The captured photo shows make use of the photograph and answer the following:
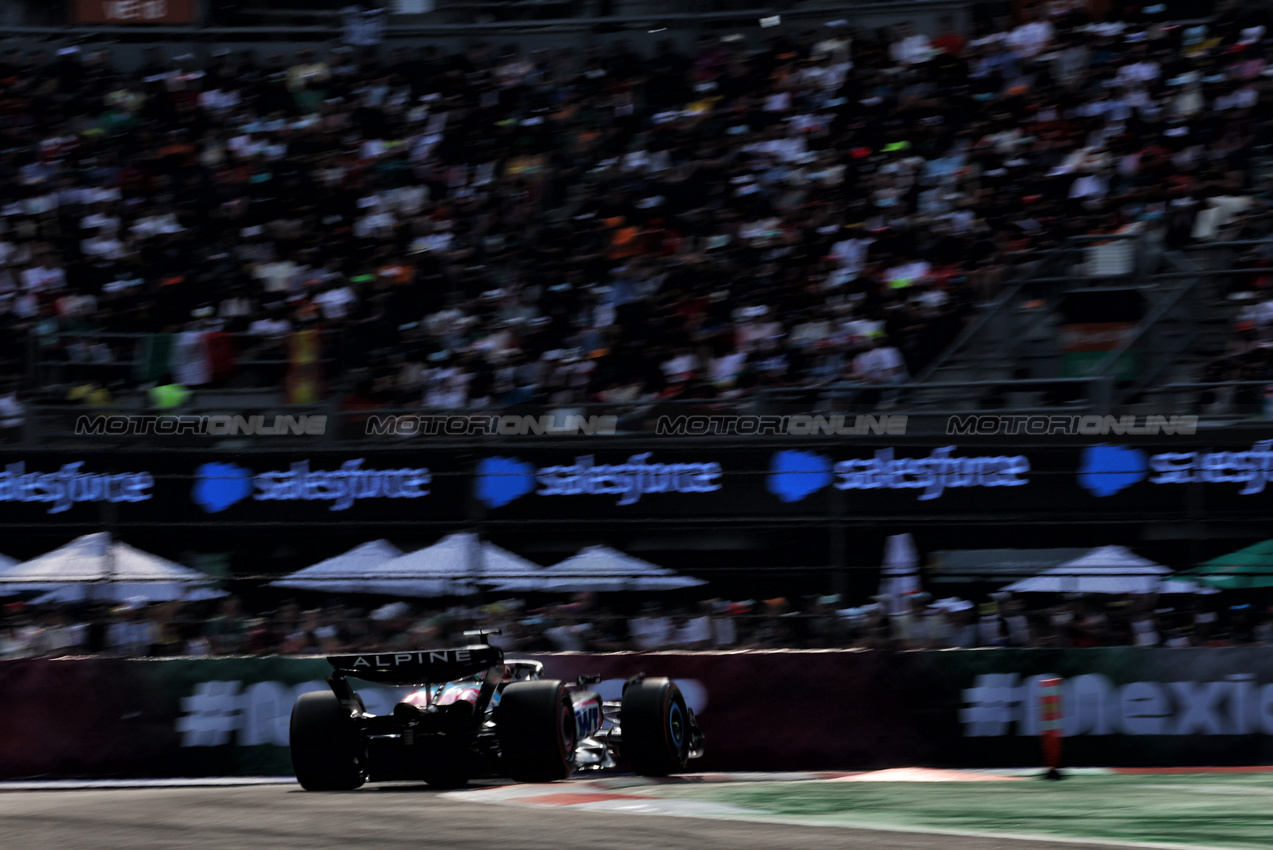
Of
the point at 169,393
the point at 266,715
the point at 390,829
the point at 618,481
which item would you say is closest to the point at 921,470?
the point at 618,481

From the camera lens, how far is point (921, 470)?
54.5 feet

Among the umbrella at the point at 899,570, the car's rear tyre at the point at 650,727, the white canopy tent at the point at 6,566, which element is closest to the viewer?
the car's rear tyre at the point at 650,727

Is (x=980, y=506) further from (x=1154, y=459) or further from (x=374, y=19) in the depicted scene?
(x=374, y=19)

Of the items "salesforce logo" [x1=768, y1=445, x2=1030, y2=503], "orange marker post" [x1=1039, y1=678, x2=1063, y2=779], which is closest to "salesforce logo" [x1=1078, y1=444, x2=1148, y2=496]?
"salesforce logo" [x1=768, y1=445, x2=1030, y2=503]

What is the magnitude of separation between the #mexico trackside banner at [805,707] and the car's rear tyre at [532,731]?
2.43 m

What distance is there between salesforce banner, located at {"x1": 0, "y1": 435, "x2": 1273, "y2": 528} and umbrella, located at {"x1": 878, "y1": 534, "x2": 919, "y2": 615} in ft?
1.32

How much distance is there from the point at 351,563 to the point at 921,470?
559 centimetres

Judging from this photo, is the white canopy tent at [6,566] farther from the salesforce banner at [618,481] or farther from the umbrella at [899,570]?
the umbrella at [899,570]

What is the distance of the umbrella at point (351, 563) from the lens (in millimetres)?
14172

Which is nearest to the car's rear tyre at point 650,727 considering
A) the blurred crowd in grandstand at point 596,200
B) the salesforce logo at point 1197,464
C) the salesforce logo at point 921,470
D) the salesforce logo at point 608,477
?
the salesforce logo at point 608,477

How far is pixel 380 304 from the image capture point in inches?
807

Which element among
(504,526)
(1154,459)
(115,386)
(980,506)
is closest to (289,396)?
(115,386)

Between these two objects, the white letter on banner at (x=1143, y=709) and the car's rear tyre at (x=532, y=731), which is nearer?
the car's rear tyre at (x=532, y=731)

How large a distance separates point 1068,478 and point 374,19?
14511 millimetres
